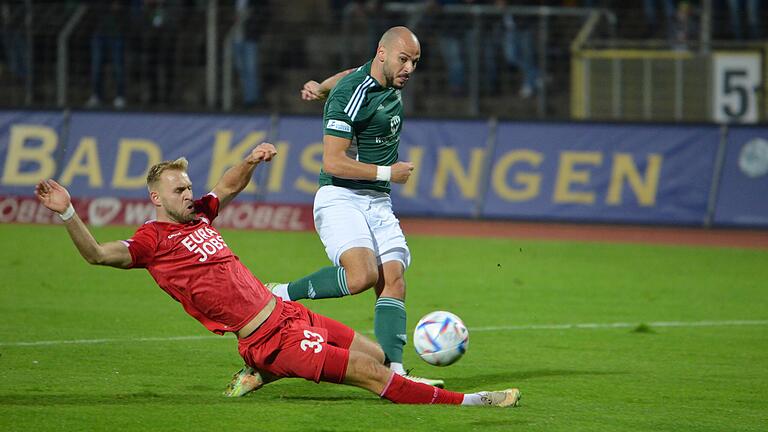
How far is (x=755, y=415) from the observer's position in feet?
22.3

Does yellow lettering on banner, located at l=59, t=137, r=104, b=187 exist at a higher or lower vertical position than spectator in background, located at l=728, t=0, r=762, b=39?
lower

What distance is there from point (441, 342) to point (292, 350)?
904 mm

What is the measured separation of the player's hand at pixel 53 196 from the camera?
6168 millimetres

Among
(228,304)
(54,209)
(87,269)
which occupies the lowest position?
(87,269)

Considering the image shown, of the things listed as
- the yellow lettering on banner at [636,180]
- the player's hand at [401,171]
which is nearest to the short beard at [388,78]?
the player's hand at [401,171]

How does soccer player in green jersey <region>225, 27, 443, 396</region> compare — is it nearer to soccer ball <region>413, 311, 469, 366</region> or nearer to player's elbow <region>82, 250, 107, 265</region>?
soccer ball <region>413, 311, 469, 366</region>

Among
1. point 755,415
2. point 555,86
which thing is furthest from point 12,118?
point 755,415

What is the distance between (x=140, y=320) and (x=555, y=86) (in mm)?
11961

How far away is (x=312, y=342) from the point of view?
22.1 ft

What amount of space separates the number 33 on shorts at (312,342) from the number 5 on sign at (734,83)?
14.3 m

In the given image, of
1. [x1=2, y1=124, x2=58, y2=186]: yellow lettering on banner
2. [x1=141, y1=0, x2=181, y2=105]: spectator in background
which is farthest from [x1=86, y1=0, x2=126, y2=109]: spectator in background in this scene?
[x1=2, y1=124, x2=58, y2=186]: yellow lettering on banner

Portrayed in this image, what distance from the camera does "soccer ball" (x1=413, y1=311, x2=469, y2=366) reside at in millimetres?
7148

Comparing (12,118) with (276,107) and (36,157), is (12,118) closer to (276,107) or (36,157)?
(36,157)

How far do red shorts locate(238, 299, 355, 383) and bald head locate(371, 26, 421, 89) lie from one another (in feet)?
5.40
